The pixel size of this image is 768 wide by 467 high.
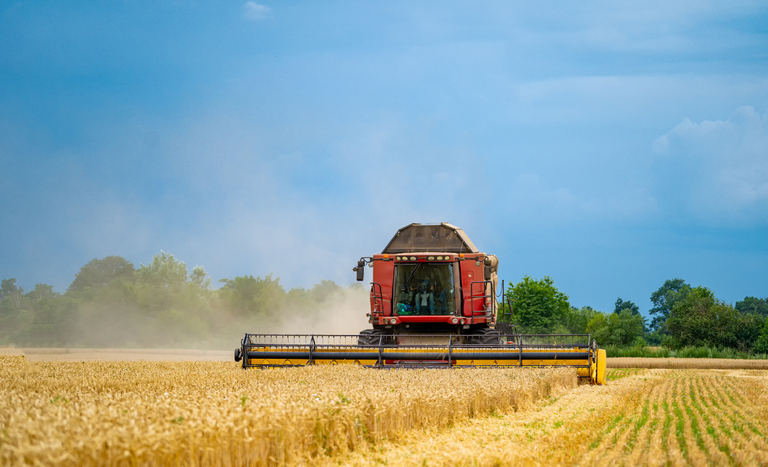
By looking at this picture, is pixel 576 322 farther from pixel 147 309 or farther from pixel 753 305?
pixel 753 305

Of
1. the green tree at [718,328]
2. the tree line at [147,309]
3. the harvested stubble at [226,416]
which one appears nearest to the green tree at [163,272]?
the tree line at [147,309]

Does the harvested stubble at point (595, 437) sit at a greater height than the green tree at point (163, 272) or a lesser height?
lesser

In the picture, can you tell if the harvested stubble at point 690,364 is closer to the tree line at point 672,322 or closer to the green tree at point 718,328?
the tree line at point 672,322

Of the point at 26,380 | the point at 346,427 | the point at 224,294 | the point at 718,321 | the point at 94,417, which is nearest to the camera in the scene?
the point at 94,417

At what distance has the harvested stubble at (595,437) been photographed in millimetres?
6426

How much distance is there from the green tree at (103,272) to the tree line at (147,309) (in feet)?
0.27

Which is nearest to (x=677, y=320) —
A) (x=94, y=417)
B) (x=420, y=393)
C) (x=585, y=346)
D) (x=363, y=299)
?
(x=363, y=299)

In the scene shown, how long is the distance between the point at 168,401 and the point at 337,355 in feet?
26.0

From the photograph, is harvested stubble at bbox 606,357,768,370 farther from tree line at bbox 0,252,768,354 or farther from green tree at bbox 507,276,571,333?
green tree at bbox 507,276,571,333

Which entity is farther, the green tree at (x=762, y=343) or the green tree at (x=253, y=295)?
the green tree at (x=253, y=295)

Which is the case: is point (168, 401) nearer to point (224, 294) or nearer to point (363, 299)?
point (363, 299)

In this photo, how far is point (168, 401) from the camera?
5.96m

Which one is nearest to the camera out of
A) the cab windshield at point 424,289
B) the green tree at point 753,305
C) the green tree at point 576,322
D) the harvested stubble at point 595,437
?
the harvested stubble at point 595,437

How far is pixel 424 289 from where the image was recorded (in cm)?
1542
